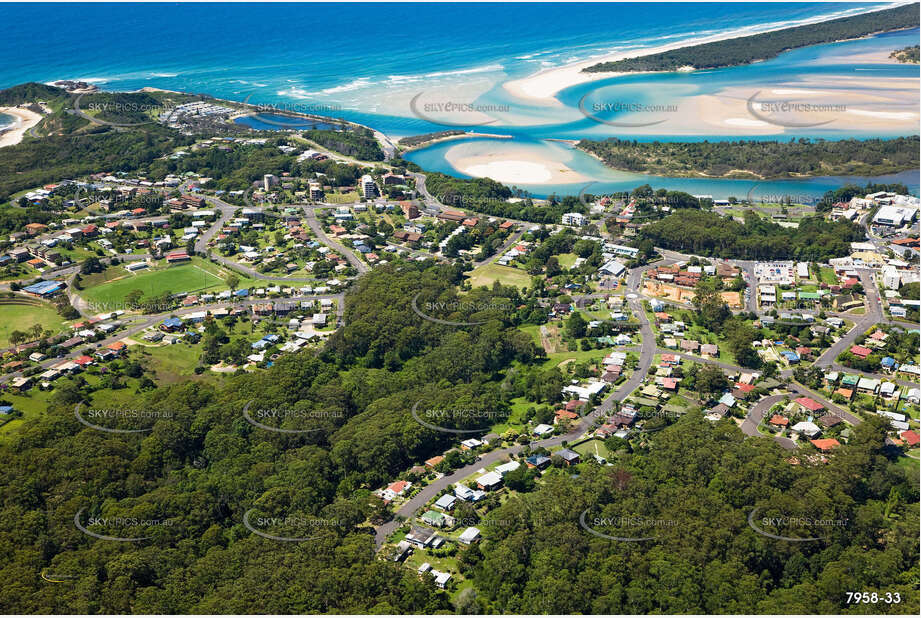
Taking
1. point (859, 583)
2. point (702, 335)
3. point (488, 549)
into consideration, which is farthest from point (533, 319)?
point (859, 583)

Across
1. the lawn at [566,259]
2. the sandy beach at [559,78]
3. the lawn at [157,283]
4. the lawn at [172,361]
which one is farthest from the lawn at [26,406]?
the sandy beach at [559,78]

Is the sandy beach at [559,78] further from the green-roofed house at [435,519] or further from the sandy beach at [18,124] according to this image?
the green-roofed house at [435,519]

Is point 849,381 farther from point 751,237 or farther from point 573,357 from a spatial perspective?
point 751,237

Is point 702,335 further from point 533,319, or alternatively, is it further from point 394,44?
point 394,44

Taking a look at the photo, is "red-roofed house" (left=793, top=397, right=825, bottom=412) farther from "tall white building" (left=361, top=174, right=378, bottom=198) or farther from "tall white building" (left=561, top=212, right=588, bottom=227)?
"tall white building" (left=361, top=174, right=378, bottom=198)

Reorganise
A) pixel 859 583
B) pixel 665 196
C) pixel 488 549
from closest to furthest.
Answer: pixel 859 583
pixel 488 549
pixel 665 196

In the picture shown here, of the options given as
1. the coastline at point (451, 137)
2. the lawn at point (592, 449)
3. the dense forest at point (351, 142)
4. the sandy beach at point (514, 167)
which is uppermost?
the dense forest at point (351, 142)

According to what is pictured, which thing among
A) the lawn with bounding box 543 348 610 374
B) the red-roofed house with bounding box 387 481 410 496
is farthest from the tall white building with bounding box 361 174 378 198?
the red-roofed house with bounding box 387 481 410 496
